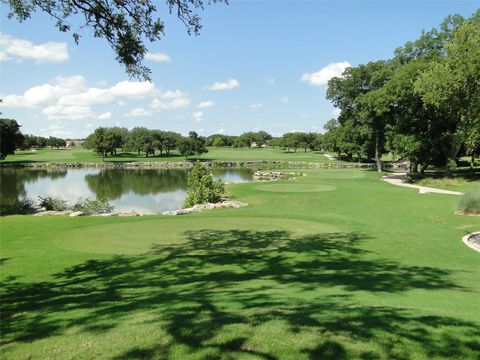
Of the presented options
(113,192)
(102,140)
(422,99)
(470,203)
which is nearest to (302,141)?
(102,140)

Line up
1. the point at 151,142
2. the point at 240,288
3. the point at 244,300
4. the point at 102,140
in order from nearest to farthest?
1. the point at 244,300
2. the point at 240,288
3. the point at 102,140
4. the point at 151,142

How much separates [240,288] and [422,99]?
26.0 m

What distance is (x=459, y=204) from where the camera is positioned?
2209 cm

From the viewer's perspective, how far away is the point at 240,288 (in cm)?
910

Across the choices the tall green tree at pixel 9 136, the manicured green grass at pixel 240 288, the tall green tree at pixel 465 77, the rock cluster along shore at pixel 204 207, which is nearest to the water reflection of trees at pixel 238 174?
the rock cluster along shore at pixel 204 207

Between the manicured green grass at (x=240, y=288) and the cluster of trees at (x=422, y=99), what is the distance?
675 centimetres

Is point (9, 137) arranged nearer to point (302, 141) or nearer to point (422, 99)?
point (422, 99)

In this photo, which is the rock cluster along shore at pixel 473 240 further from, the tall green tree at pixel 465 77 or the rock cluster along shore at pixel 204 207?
the rock cluster along shore at pixel 204 207

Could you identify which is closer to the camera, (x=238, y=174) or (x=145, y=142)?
(x=238, y=174)

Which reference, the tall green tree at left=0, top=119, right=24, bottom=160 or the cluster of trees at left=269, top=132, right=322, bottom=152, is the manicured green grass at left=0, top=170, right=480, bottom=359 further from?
the cluster of trees at left=269, top=132, right=322, bottom=152

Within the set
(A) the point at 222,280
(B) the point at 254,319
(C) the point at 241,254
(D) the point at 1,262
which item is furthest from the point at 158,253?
(B) the point at 254,319

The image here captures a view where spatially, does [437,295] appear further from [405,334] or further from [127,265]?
[127,265]

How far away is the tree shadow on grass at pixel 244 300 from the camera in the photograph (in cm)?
535

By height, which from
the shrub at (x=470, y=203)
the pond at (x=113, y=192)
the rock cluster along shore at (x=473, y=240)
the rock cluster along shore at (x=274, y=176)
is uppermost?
the shrub at (x=470, y=203)
